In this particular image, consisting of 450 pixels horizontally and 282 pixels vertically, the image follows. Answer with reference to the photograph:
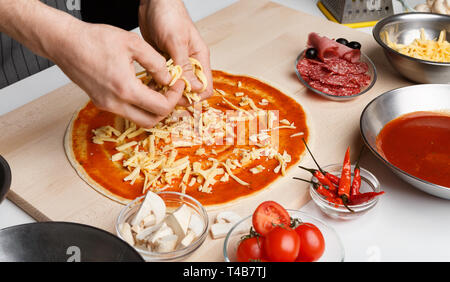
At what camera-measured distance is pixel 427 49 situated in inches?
111

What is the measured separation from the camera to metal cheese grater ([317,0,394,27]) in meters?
3.48

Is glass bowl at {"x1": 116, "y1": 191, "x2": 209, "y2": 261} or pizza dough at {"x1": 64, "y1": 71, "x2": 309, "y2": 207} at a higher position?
glass bowl at {"x1": 116, "y1": 191, "x2": 209, "y2": 261}

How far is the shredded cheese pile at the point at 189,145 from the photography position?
2.16m

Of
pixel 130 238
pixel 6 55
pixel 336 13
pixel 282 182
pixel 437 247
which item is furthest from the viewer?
pixel 336 13

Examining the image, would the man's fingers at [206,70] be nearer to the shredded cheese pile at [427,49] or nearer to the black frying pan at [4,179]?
the black frying pan at [4,179]

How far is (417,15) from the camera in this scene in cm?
305

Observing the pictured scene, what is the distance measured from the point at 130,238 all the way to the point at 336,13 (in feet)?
8.45

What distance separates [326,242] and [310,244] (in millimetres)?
135

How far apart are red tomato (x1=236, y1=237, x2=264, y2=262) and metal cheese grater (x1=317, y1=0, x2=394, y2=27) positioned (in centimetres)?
235

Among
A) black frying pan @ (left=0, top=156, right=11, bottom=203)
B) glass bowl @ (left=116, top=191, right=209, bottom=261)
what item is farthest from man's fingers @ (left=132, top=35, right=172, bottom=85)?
black frying pan @ (left=0, top=156, right=11, bottom=203)

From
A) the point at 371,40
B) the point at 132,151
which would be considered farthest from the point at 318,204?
the point at 371,40

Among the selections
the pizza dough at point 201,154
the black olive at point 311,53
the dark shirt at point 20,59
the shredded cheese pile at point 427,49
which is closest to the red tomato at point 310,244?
the pizza dough at point 201,154

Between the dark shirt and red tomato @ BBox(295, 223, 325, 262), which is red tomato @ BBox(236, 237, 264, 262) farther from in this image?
the dark shirt
